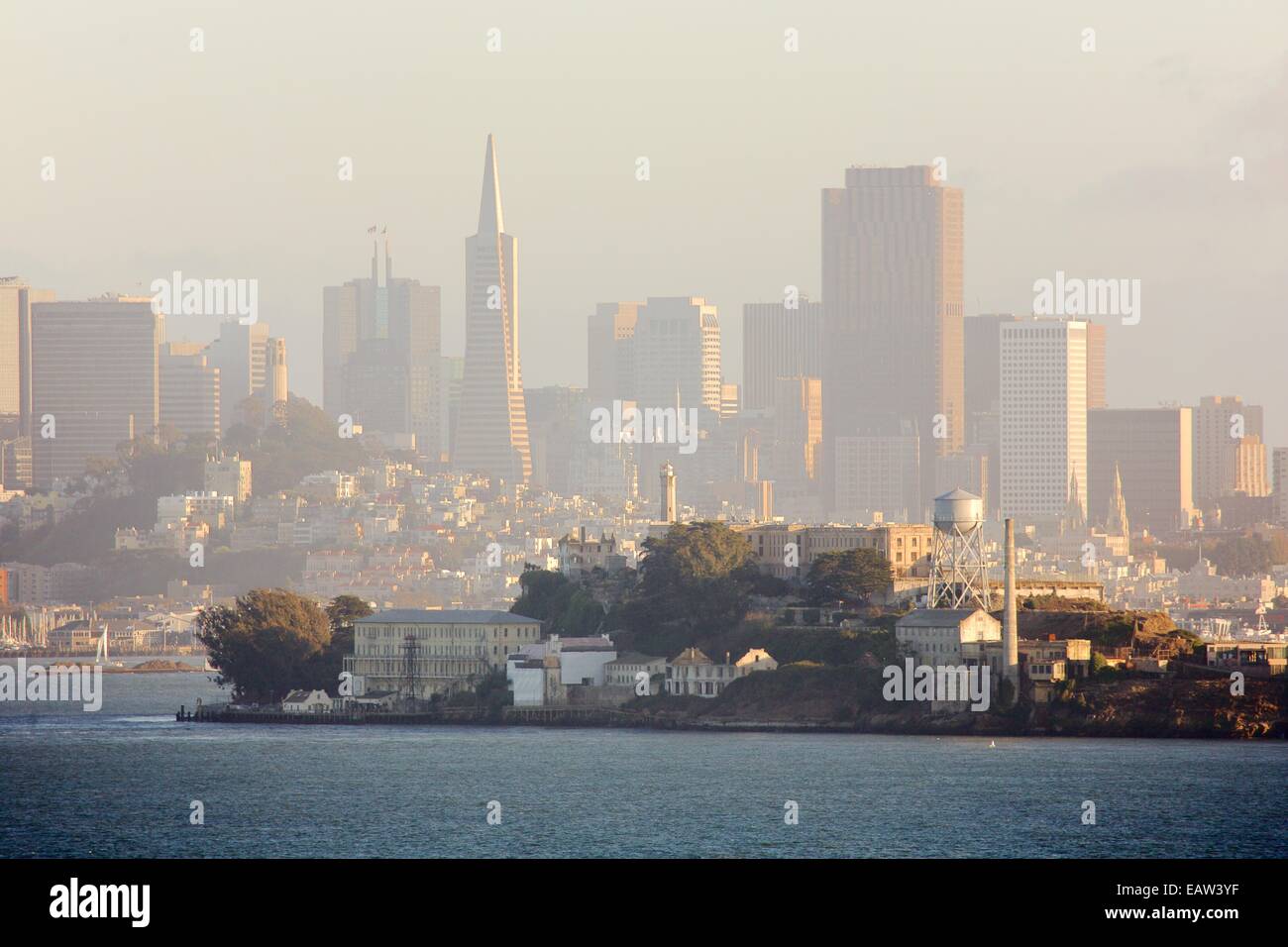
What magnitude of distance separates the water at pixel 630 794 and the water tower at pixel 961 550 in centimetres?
1092

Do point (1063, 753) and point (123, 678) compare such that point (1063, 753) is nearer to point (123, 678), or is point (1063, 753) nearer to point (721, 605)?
point (721, 605)

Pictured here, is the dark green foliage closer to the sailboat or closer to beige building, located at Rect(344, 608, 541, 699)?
beige building, located at Rect(344, 608, 541, 699)

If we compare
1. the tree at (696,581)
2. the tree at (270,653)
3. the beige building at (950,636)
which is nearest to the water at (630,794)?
the beige building at (950,636)

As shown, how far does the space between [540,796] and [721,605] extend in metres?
34.2

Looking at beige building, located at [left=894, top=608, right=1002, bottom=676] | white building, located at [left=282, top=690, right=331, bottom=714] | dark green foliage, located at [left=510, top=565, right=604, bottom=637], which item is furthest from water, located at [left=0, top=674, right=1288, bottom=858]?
dark green foliage, located at [left=510, top=565, right=604, bottom=637]

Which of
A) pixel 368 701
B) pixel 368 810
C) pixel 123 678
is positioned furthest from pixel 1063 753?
pixel 123 678

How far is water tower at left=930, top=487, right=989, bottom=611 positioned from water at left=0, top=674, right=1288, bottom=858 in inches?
430

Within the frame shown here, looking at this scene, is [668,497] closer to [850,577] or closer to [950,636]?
[850,577]

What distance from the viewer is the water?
65.6 metres

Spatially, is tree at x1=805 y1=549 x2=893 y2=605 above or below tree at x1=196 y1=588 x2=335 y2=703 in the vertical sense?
above

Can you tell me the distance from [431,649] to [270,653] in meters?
7.08

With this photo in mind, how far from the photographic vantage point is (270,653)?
368ft

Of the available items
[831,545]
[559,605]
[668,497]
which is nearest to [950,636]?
[831,545]

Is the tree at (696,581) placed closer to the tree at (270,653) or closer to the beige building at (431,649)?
the beige building at (431,649)
